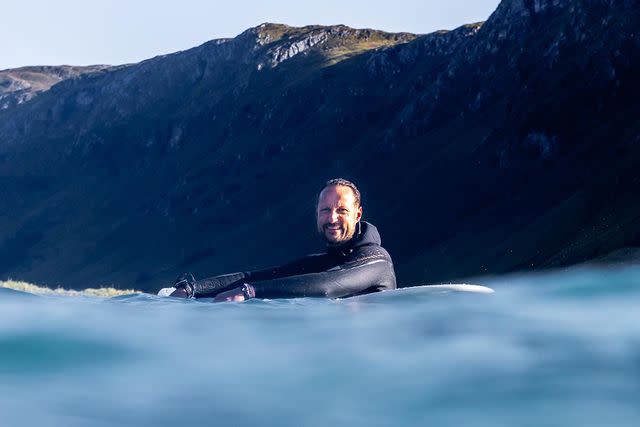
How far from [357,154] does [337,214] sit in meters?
117

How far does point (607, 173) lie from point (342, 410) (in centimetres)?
7338

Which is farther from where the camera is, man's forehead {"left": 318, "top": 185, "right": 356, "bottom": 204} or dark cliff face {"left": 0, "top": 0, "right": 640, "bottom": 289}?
dark cliff face {"left": 0, "top": 0, "right": 640, "bottom": 289}

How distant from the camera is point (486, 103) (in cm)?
11062

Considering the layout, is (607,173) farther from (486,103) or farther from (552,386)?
(552,386)

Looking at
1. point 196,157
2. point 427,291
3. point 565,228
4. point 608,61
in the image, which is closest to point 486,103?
point 608,61

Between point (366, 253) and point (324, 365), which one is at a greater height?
point (366, 253)

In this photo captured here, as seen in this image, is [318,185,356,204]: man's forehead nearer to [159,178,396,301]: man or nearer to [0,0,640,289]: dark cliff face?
[159,178,396,301]: man

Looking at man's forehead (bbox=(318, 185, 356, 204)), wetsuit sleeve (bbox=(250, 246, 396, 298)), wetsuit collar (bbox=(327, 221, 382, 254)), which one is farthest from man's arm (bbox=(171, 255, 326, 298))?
man's forehead (bbox=(318, 185, 356, 204))

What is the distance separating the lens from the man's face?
11492 mm

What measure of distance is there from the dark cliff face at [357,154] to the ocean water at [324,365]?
47.5m

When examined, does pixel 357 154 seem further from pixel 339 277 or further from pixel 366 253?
pixel 339 277

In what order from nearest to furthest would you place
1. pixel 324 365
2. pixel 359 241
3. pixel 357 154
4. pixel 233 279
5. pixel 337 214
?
1. pixel 324 365
2. pixel 337 214
3. pixel 359 241
4. pixel 233 279
5. pixel 357 154

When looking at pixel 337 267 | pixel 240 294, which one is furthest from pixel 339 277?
pixel 240 294

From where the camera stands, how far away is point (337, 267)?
Result: 11.8 metres
